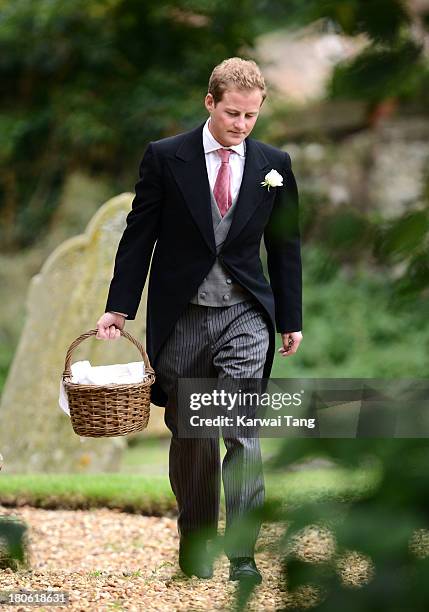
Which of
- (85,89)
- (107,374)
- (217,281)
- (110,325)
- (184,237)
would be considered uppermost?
(85,89)

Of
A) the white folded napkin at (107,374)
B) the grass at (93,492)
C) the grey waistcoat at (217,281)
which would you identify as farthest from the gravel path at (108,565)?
the grey waistcoat at (217,281)

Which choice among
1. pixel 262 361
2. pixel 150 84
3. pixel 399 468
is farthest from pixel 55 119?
pixel 399 468

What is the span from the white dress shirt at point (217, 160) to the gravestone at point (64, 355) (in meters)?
2.57

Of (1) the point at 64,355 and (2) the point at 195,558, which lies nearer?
(2) the point at 195,558

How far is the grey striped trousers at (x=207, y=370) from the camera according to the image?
3389 mm

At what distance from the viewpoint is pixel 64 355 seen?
20.0 ft

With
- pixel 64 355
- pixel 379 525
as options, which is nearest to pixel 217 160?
pixel 379 525

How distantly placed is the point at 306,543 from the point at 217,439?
2.44 meters

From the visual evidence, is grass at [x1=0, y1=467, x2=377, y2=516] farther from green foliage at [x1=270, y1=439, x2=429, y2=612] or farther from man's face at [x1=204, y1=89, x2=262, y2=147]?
green foliage at [x1=270, y1=439, x2=429, y2=612]

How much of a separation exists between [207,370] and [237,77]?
914 millimetres

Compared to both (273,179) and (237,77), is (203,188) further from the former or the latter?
(237,77)

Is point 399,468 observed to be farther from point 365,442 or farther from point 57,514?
point 57,514

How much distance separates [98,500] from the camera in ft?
16.5

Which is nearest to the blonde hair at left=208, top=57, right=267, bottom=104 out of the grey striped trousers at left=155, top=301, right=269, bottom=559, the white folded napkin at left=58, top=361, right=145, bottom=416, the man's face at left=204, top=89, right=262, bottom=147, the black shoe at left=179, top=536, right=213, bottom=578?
the man's face at left=204, top=89, right=262, bottom=147
